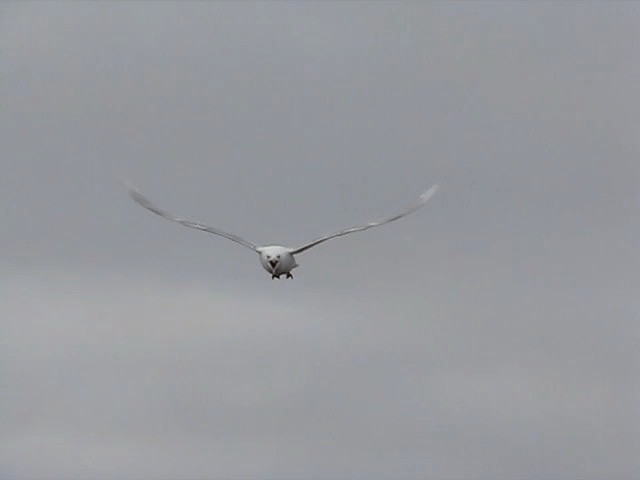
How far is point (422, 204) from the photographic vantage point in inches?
4670

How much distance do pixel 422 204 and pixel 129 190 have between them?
17313mm

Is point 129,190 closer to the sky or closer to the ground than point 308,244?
closer to the sky

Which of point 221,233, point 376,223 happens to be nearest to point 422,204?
point 376,223

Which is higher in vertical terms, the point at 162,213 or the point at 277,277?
the point at 162,213

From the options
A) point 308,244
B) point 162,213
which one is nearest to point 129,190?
point 162,213

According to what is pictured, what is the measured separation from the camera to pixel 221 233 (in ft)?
390

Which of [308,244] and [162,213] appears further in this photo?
[162,213]

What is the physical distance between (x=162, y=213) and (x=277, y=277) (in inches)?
572

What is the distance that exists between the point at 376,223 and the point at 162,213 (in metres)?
12.6

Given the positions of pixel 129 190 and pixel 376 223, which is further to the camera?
pixel 129 190

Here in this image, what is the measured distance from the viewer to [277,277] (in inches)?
4422

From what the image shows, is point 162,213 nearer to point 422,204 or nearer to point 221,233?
point 221,233

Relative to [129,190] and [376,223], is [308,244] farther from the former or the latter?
[129,190]

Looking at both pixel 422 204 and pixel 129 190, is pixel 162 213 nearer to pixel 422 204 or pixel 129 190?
pixel 129 190
